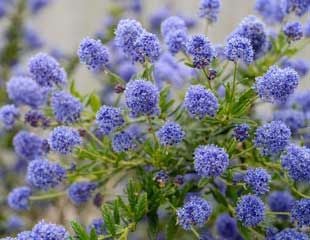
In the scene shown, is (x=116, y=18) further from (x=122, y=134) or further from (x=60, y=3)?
(x=60, y=3)

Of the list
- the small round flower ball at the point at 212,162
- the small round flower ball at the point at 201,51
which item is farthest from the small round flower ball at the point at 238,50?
the small round flower ball at the point at 212,162

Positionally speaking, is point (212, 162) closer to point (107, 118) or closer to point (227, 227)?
point (107, 118)

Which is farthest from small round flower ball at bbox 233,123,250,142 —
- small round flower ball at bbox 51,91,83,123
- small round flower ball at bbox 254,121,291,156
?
small round flower ball at bbox 51,91,83,123

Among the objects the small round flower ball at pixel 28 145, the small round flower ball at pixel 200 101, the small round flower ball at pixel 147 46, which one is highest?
the small round flower ball at pixel 28 145

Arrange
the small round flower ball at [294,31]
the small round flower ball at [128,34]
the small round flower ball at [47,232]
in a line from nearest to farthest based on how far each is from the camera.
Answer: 1. the small round flower ball at [47,232]
2. the small round flower ball at [128,34]
3. the small round flower ball at [294,31]

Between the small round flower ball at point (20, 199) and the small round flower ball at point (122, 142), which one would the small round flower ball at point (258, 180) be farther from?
the small round flower ball at point (20, 199)

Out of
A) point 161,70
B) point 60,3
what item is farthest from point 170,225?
point 60,3
